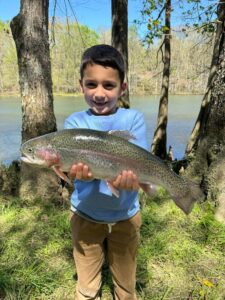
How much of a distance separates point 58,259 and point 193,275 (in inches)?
55.6

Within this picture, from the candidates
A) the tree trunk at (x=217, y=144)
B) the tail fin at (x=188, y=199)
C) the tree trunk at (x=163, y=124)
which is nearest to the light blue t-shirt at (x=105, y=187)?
the tail fin at (x=188, y=199)

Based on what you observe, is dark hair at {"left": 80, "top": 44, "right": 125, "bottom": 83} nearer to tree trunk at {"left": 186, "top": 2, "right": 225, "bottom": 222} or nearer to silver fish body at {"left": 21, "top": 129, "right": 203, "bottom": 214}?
silver fish body at {"left": 21, "top": 129, "right": 203, "bottom": 214}

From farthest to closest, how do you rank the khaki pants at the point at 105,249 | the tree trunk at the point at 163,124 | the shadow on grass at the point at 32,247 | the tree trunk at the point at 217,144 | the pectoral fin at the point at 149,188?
the tree trunk at the point at 163,124, the tree trunk at the point at 217,144, the shadow on grass at the point at 32,247, the khaki pants at the point at 105,249, the pectoral fin at the point at 149,188

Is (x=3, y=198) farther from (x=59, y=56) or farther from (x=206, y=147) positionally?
(x=59, y=56)

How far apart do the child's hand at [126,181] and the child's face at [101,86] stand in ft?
1.72

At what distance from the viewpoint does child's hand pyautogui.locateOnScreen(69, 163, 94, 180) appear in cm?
208

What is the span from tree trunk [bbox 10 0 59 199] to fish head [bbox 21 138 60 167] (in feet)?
9.80

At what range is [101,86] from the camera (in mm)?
2287

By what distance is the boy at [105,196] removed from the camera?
7.47 feet

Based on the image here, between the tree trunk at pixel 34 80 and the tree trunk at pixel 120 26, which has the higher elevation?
the tree trunk at pixel 120 26

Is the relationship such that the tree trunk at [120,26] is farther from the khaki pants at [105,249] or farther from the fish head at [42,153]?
the fish head at [42,153]

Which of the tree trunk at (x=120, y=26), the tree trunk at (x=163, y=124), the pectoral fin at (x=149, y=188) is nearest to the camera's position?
the pectoral fin at (x=149, y=188)

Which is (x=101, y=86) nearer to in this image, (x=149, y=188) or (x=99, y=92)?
(x=99, y=92)

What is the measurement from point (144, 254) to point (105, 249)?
103 centimetres
